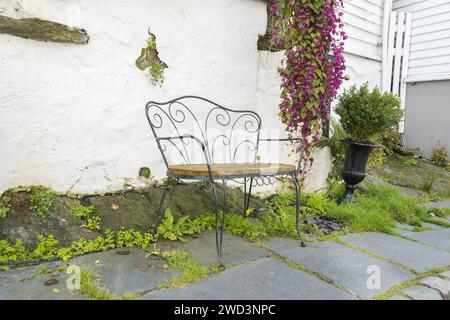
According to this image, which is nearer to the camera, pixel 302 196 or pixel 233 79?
pixel 233 79

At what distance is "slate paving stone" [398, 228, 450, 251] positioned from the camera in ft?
8.60

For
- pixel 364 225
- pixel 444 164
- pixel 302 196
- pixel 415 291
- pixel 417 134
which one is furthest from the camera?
pixel 417 134

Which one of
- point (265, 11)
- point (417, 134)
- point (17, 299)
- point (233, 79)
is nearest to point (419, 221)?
point (233, 79)

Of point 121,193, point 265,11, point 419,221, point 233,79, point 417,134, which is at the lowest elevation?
point 419,221

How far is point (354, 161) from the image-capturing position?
3369 mm

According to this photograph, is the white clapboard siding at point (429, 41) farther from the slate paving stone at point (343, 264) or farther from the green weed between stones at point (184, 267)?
the green weed between stones at point (184, 267)

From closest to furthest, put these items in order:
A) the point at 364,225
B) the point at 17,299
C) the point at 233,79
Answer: the point at 17,299
the point at 364,225
the point at 233,79

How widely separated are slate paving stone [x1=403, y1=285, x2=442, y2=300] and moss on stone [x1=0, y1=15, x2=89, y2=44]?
8.28 ft

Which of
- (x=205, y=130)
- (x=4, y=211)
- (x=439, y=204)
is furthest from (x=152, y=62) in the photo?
(x=439, y=204)

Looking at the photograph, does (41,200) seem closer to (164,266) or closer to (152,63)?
(164,266)

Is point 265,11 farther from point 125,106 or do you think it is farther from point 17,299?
point 17,299

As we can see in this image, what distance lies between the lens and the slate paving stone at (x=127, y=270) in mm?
1679
